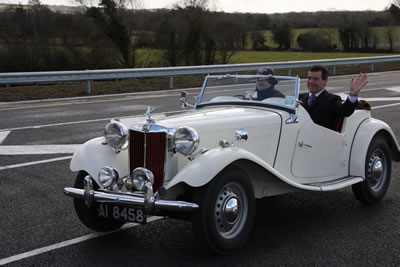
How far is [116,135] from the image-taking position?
4.57 meters

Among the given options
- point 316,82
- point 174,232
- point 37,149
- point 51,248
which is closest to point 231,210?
point 174,232

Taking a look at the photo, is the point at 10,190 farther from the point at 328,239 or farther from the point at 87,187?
the point at 328,239

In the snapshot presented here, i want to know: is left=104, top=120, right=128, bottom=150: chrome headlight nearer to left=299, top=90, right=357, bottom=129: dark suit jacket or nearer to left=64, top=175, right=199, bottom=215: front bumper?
left=64, top=175, right=199, bottom=215: front bumper

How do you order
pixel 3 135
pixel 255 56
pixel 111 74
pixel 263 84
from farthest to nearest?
pixel 255 56, pixel 111 74, pixel 3 135, pixel 263 84

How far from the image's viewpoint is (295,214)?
537cm

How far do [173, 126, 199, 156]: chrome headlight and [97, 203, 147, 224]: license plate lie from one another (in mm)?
608

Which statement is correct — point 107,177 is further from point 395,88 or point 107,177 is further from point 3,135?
point 395,88

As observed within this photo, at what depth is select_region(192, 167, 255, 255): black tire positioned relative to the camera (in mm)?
4035

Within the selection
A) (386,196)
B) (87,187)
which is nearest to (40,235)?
(87,187)

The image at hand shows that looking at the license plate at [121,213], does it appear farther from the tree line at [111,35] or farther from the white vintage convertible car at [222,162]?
the tree line at [111,35]

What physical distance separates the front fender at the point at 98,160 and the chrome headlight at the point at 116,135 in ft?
0.45

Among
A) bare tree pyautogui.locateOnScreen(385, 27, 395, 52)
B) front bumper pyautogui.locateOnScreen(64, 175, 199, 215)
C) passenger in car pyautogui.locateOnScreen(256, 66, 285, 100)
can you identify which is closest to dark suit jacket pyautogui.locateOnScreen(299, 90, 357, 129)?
passenger in car pyautogui.locateOnScreen(256, 66, 285, 100)

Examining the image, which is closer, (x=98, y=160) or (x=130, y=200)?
(x=130, y=200)

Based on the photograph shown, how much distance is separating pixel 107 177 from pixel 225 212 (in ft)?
→ 3.44
